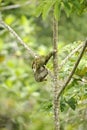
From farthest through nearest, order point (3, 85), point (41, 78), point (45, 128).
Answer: point (3, 85), point (45, 128), point (41, 78)

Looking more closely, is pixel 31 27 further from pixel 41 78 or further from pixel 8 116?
pixel 41 78

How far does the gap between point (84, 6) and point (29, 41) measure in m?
3.88

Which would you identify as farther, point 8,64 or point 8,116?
point 8,64

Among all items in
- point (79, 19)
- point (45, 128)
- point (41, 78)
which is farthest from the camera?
point (79, 19)

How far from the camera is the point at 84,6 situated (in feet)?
5.77

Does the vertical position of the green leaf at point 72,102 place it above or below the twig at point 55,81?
below

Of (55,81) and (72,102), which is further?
(72,102)

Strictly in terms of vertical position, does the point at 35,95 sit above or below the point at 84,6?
below

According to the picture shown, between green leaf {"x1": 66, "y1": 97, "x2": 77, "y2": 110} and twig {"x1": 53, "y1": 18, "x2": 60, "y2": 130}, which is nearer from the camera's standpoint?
twig {"x1": 53, "y1": 18, "x2": 60, "y2": 130}

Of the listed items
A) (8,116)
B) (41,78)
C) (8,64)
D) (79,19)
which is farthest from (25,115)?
(41,78)

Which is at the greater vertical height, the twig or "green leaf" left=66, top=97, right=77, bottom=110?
the twig

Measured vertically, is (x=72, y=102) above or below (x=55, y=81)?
below

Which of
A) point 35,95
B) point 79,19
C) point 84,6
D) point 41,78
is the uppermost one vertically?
point 84,6

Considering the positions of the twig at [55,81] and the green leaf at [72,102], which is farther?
the green leaf at [72,102]
